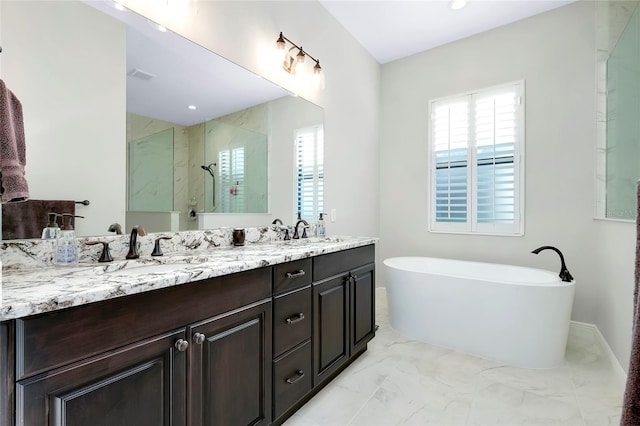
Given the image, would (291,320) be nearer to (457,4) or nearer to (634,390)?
(634,390)

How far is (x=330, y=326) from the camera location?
1887 millimetres

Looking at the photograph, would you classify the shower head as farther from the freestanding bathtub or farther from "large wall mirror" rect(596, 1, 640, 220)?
"large wall mirror" rect(596, 1, 640, 220)

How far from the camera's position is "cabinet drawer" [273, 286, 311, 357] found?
1.47m

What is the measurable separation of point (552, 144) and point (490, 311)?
5.64 ft

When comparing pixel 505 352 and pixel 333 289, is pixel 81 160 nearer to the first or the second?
pixel 333 289

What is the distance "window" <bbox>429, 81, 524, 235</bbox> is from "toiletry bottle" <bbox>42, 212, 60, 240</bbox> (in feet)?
10.7

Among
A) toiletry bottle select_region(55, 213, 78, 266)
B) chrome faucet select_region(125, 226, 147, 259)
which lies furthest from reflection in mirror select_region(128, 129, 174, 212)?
toiletry bottle select_region(55, 213, 78, 266)

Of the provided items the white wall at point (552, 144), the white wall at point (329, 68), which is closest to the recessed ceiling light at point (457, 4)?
the white wall at point (552, 144)

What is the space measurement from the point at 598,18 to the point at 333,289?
3269 millimetres

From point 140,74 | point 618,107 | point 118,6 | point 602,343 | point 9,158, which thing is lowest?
point 602,343

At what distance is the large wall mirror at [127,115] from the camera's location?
1164 mm

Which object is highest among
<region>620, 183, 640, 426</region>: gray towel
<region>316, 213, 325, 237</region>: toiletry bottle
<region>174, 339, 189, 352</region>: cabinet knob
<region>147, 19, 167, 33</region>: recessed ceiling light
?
<region>147, 19, 167, 33</region>: recessed ceiling light

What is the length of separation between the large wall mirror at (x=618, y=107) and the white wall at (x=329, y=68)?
2072 millimetres

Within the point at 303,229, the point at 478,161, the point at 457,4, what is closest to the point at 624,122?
the point at 478,161
